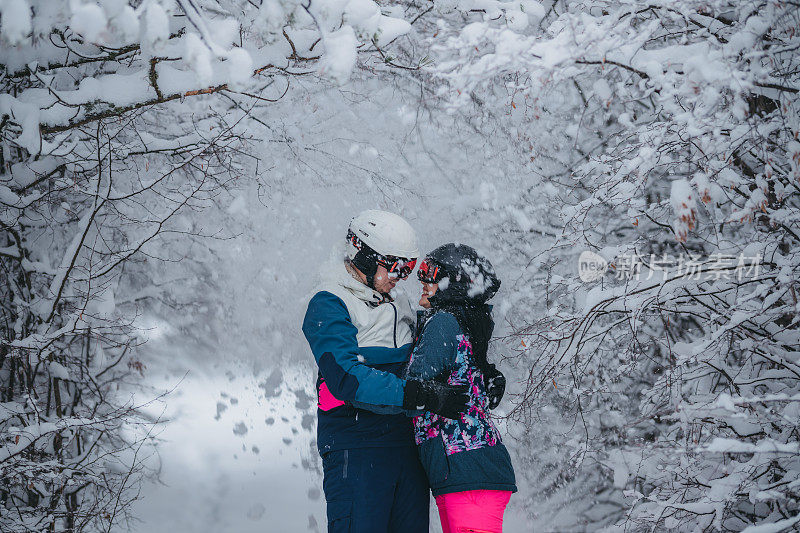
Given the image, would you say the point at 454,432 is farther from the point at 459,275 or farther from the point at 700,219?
the point at 700,219

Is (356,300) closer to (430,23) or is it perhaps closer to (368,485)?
(368,485)

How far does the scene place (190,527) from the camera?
5.19 metres

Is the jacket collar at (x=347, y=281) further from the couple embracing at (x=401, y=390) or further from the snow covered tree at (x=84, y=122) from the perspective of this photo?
the snow covered tree at (x=84, y=122)

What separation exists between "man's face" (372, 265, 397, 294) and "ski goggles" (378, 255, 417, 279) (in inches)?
0.6

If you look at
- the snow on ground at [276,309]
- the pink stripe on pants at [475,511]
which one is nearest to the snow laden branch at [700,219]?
the pink stripe on pants at [475,511]

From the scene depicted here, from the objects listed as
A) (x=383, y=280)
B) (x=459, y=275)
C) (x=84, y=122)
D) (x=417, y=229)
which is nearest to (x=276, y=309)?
(x=417, y=229)

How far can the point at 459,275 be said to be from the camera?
8.30ft

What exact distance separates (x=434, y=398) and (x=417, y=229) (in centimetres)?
405

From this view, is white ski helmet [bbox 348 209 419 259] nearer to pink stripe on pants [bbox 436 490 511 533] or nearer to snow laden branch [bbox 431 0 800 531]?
snow laden branch [bbox 431 0 800 531]

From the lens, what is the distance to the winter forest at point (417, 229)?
7.72ft

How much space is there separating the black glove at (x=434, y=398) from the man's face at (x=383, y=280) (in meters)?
0.46

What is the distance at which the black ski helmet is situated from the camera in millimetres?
2529

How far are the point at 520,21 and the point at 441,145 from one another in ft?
12.4

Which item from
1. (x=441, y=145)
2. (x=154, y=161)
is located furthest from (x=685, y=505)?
(x=154, y=161)
